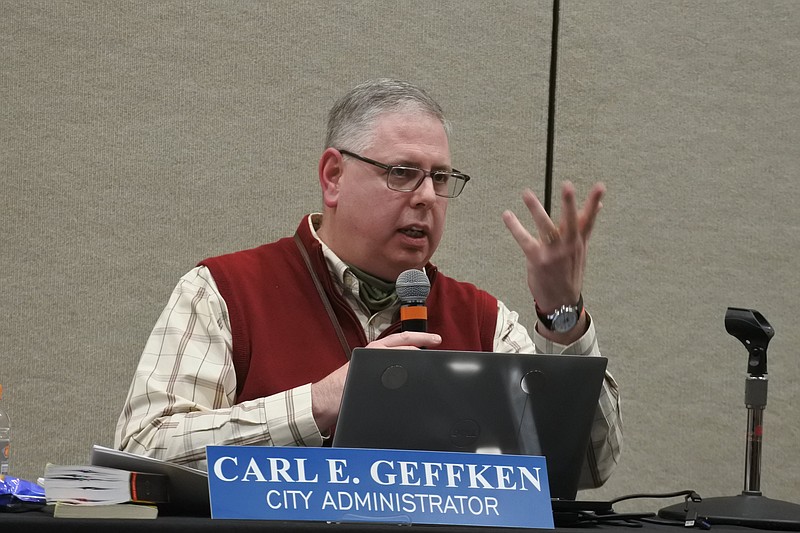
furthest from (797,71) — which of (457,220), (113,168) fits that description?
(113,168)

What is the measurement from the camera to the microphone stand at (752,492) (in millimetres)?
1215

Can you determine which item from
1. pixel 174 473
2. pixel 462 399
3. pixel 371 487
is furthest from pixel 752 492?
pixel 174 473

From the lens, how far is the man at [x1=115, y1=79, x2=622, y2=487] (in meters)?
1.54

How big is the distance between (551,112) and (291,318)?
3.48 feet

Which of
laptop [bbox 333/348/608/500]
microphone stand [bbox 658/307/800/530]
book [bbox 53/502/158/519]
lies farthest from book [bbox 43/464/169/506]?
microphone stand [bbox 658/307/800/530]

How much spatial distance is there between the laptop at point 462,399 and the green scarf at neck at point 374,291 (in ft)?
2.20

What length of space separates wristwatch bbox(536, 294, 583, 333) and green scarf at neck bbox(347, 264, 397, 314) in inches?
16.5

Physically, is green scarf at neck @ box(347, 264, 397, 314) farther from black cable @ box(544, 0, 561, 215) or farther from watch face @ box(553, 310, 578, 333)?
black cable @ box(544, 0, 561, 215)

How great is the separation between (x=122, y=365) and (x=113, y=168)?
45cm

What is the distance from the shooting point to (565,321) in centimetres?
146

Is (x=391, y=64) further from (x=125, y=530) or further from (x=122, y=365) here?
(x=125, y=530)

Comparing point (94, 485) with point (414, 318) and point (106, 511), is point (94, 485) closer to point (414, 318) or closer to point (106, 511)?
point (106, 511)

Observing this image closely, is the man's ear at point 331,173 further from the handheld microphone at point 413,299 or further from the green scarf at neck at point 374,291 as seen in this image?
the handheld microphone at point 413,299

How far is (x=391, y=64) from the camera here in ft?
7.99
